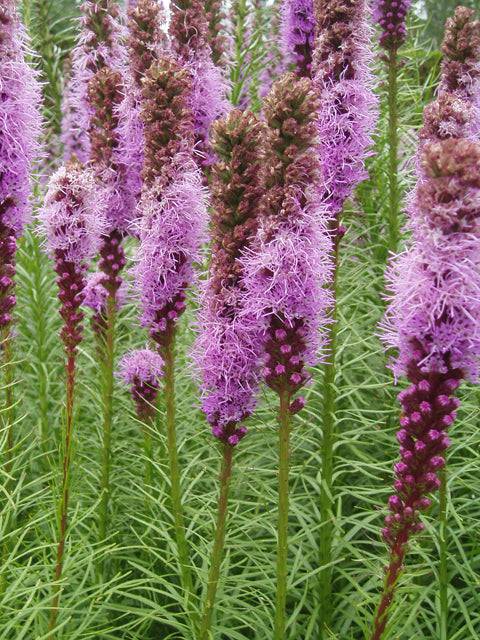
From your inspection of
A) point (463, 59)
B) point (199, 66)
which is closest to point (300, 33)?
point (199, 66)

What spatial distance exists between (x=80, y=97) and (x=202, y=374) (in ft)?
6.17

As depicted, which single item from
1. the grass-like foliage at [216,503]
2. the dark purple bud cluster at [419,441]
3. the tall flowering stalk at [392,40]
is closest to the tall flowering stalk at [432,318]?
the dark purple bud cluster at [419,441]

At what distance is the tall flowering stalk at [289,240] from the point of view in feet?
6.67

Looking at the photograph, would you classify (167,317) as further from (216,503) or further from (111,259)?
(216,503)

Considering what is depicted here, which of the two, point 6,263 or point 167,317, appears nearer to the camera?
point 167,317

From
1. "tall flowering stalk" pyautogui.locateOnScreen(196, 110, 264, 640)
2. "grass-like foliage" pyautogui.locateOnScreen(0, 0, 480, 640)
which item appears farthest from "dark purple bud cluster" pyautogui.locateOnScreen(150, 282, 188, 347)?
"tall flowering stalk" pyautogui.locateOnScreen(196, 110, 264, 640)

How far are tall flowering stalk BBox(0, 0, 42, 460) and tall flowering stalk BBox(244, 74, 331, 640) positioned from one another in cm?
114

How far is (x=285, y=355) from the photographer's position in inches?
86.9

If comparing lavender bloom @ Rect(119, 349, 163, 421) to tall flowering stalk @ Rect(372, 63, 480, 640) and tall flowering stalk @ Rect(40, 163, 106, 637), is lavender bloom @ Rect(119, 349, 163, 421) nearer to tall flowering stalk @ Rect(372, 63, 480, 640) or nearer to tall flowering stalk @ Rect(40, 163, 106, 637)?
tall flowering stalk @ Rect(40, 163, 106, 637)

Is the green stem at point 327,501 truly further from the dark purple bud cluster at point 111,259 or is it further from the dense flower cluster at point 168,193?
the dark purple bud cluster at point 111,259

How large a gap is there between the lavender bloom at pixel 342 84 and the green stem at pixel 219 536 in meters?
1.04

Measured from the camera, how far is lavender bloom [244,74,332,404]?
203 cm

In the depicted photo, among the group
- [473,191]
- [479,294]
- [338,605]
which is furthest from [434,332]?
[338,605]

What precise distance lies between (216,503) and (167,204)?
158 centimetres
